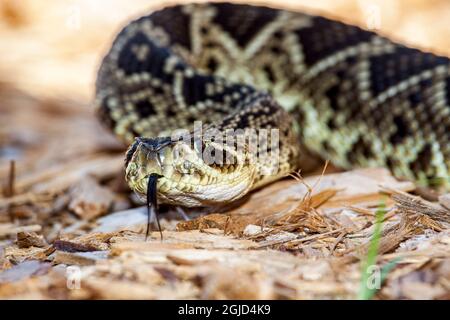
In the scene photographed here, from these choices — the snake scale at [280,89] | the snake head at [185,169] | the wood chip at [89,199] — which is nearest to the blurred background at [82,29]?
the snake scale at [280,89]

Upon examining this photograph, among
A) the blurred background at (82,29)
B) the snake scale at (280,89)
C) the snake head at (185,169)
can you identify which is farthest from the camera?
the blurred background at (82,29)

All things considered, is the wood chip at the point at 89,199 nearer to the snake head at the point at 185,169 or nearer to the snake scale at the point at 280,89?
the snake scale at the point at 280,89

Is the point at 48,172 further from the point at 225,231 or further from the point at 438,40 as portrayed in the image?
the point at 438,40

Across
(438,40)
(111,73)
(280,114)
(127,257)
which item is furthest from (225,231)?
(438,40)

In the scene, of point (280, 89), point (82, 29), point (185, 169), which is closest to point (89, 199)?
point (185, 169)

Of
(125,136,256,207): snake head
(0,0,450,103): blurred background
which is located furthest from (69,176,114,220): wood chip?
(0,0,450,103): blurred background

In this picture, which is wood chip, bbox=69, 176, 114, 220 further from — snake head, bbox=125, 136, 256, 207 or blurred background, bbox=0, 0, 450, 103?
blurred background, bbox=0, 0, 450, 103
